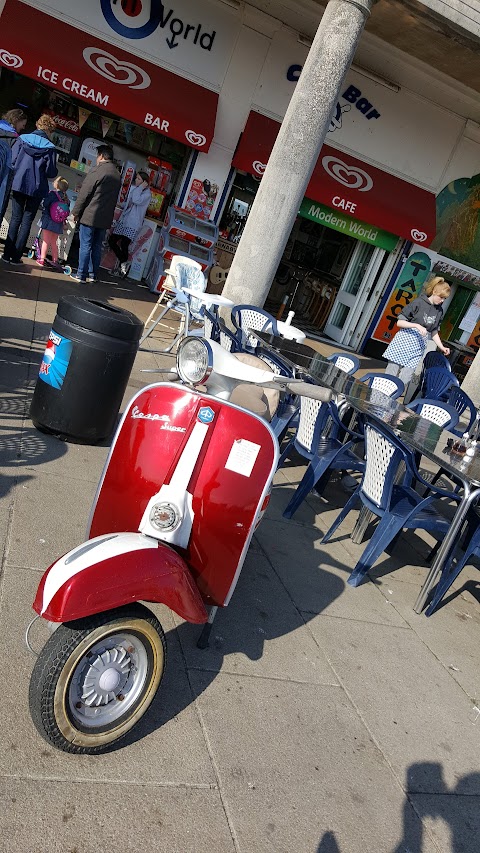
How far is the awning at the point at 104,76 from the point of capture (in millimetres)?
10273

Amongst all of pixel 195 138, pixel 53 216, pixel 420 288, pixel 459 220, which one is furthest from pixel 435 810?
pixel 459 220

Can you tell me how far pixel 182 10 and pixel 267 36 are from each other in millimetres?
1535

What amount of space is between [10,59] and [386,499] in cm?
933

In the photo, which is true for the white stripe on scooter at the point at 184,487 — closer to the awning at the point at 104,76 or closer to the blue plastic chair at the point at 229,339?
the blue plastic chair at the point at 229,339

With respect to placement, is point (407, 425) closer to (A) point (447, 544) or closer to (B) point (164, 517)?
(A) point (447, 544)

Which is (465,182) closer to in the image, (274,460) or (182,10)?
(182,10)

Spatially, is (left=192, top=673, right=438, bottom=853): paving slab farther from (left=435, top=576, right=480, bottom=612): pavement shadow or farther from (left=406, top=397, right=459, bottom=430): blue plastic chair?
(left=406, top=397, right=459, bottom=430): blue plastic chair

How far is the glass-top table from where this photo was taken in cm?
423

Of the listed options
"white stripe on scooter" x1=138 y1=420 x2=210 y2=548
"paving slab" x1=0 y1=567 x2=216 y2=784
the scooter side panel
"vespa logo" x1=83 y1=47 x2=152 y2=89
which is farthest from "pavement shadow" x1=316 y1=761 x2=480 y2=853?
"vespa logo" x1=83 y1=47 x2=152 y2=89

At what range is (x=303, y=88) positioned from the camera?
8438 mm

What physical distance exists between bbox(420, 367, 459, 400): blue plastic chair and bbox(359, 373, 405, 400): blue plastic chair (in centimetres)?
183

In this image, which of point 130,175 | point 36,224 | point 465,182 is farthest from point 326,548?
point 465,182

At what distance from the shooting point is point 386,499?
4488 millimetres

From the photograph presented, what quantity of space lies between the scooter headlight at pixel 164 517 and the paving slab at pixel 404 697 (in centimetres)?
139
